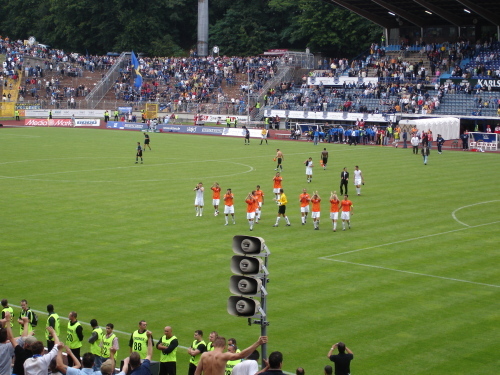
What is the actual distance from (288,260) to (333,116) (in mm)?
55675

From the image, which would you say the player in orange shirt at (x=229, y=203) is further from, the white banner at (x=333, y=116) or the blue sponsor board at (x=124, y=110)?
the blue sponsor board at (x=124, y=110)

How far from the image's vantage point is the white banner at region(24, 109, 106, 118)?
9450 cm

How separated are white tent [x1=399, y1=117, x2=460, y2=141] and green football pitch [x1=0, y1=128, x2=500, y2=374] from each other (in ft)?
56.4

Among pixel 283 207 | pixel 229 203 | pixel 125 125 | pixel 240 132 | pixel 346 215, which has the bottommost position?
pixel 346 215

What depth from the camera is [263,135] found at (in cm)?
7225

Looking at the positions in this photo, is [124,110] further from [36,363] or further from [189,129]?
[36,363]

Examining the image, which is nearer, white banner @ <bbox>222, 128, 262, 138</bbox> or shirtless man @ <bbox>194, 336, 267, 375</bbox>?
shirtless man @ <bbox>194, 336, 267, 375</bbox>

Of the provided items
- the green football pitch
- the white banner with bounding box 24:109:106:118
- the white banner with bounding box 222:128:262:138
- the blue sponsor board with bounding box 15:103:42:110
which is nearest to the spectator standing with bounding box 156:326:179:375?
the green football pitch

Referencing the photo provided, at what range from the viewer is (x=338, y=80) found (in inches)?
3494

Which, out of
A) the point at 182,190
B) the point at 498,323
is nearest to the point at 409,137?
the point at 182,190

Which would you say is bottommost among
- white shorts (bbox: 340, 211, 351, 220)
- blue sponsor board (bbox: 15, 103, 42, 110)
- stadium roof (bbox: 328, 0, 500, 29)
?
white shorts (bbox: 340, 211, 351, 220)

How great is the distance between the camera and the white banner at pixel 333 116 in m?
77.1

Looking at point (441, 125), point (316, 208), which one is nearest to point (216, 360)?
point (316, 208)

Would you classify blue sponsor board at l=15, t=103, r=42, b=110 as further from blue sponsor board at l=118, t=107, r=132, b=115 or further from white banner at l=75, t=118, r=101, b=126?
blue sponsor board at l=118, t=107, r=132, b=115
